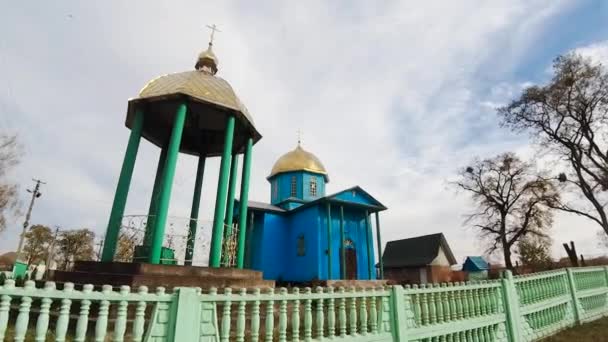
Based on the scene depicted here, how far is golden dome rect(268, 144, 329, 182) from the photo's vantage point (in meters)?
20.2

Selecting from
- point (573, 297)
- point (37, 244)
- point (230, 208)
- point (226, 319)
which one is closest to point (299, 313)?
point (226, 319)

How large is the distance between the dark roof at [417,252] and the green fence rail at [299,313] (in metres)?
19.8

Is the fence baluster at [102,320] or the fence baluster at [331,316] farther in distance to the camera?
the fence baluster at [331,316]

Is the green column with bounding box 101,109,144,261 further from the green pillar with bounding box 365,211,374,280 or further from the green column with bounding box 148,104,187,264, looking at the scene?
the green pillar with bounding box 365,211,374,280

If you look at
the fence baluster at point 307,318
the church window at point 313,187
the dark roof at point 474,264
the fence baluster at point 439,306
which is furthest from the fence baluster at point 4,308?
the dark roof at point 474,264

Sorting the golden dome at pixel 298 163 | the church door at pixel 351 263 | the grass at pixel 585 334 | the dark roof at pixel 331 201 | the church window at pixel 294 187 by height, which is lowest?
the grass at pixel 585 334

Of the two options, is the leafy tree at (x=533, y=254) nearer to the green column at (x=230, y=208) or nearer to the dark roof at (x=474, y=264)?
the dark roof at (x=474, y=264)

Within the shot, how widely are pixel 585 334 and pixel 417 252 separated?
74.2 ft

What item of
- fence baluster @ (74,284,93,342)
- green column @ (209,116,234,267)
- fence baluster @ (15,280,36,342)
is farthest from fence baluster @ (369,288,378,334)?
green column @ (209,116,234,267)

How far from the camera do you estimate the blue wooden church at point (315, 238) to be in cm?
1536

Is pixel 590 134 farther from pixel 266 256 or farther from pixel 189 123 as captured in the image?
pixel 189 123

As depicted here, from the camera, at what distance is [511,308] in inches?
216

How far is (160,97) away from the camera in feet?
24.5

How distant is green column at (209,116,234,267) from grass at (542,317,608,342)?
6.98 m
